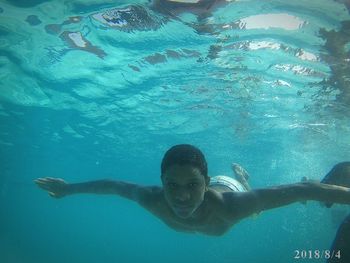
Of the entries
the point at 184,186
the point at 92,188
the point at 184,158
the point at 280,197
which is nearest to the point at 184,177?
the point at 184,186

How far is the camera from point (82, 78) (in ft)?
57.8

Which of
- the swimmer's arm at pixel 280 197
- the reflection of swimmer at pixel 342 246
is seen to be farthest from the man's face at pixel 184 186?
the reflection of swimmer at pixel 342 246

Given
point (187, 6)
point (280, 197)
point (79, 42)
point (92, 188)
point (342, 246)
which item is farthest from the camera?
point (79, 42)

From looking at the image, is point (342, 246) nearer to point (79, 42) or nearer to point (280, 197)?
point (280, 197)

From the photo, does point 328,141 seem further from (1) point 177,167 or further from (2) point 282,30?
(1) point 177,167

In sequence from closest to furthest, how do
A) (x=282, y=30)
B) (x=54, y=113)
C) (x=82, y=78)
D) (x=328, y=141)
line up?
(x=282, y=30), (x=82, y=78), (x=54, y=113), (x=328, y=141)

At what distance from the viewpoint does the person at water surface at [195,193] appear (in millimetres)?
5215

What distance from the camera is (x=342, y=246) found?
529 cm

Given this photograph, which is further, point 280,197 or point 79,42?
point 79,42

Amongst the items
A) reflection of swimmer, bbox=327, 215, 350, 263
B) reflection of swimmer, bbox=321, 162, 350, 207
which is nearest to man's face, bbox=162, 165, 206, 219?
reflection of swimmer, bbox=327, 215, 350, 263

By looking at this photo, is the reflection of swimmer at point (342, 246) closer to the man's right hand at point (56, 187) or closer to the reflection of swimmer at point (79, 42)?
the man's right hand at point (56, 187)

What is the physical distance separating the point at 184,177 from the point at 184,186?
0.56 ft

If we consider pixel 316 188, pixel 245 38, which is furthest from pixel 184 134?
pixel 316 188

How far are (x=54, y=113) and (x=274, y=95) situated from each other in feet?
52.9
